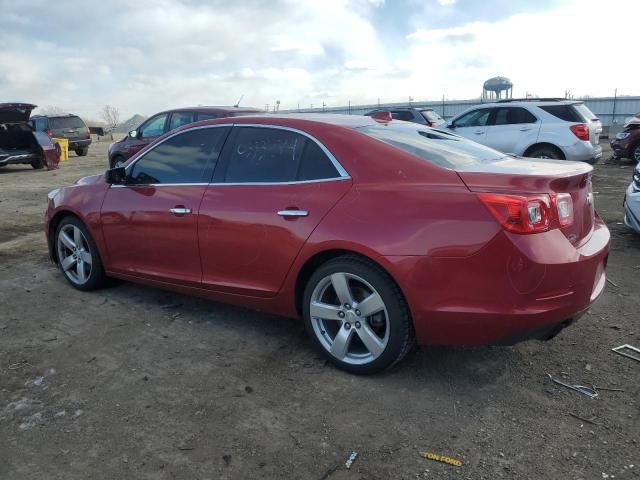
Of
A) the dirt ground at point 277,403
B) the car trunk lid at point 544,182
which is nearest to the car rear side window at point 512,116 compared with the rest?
the dirt ground at point 277,403

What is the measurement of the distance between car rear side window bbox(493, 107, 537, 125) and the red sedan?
7953 mm

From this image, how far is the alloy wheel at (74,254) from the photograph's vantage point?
4805mm

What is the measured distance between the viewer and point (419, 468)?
8.05 ft

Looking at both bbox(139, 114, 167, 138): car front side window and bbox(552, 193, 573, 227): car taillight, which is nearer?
bbox(552, 193, 573, 227): car taillight

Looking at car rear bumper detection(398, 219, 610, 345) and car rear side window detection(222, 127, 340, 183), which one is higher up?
car rear side window detection(222, 127, 340, 183)

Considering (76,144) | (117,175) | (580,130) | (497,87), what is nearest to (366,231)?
(117,175)

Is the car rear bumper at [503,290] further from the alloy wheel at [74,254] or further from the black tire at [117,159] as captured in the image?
the black tire at [117,159]

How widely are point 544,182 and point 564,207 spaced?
206mm

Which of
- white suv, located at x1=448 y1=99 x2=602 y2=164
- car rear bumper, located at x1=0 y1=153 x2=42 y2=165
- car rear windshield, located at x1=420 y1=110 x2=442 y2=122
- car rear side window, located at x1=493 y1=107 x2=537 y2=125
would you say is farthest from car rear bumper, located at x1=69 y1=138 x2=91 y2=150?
car rear side window, located at x1=493 y1=107 x2=537 y2=125

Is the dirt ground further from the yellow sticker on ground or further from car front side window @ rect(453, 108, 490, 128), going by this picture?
car front side window @ rect(453, 108, 490, 128)

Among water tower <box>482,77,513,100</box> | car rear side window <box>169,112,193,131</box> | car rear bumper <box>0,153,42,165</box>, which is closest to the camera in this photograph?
car rear side window <box>169,112,193,131</box>

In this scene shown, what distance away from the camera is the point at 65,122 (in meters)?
20.6

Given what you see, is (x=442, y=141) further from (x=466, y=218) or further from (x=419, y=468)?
(x=419, y=468)

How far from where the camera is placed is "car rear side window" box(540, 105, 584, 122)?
10.6m
